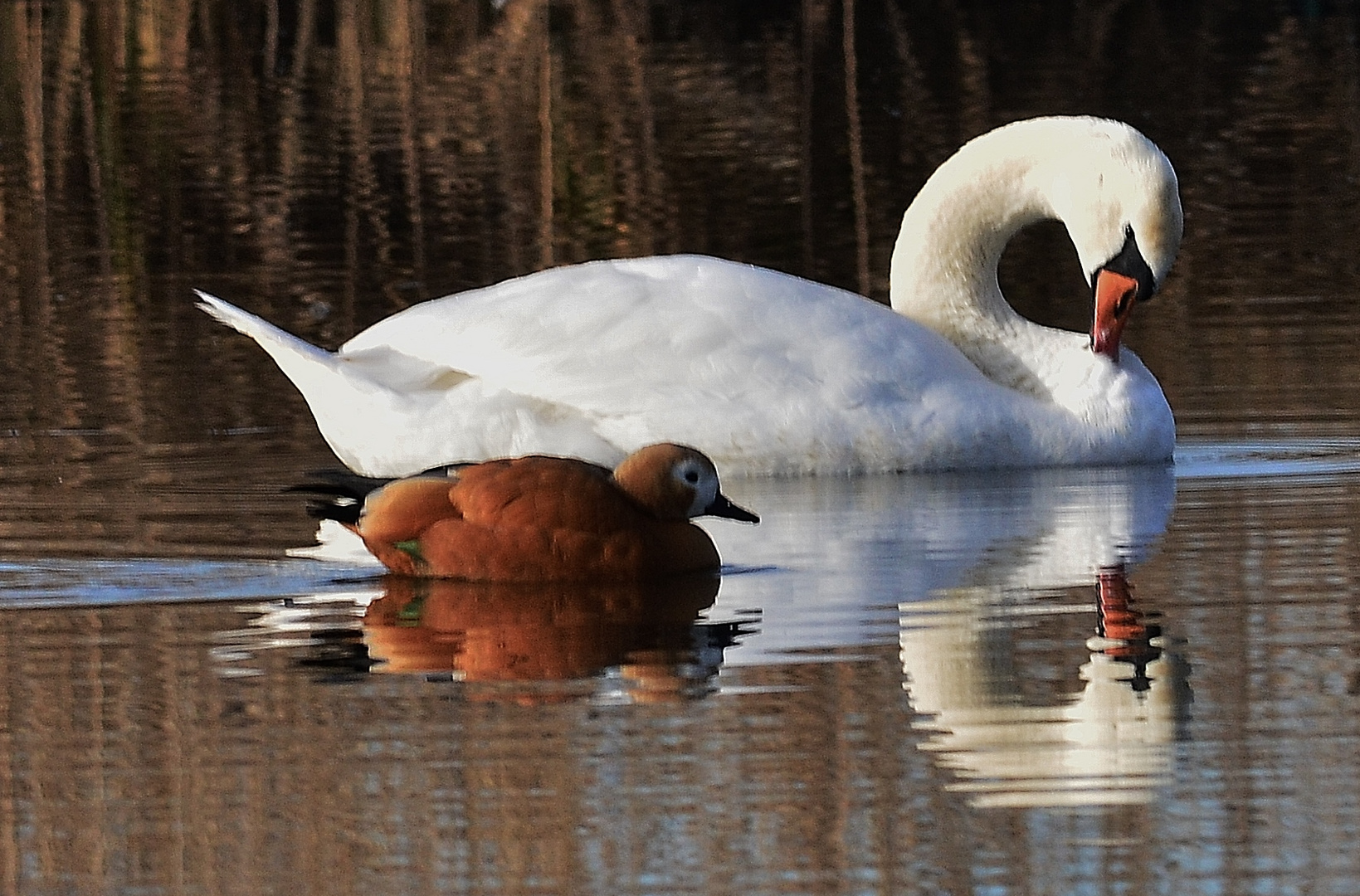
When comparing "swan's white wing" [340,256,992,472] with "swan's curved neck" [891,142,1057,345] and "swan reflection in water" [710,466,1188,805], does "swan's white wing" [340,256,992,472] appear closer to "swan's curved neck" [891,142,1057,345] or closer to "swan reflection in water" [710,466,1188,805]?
"swan reflection in water" [710,466,1188,805]

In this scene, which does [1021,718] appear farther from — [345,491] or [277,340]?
[277,340]

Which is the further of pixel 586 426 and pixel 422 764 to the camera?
pixel 586 426

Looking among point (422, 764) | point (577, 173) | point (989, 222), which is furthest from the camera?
point (577, 173)

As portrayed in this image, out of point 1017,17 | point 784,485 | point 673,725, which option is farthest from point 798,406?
point 1017,17

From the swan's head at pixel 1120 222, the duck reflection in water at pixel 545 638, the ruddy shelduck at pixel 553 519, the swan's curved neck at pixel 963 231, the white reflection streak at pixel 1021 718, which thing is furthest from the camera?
the swan's curved neck at pixel 963 231

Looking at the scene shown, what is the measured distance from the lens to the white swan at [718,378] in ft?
26.6

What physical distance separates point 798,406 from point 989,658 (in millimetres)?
2820

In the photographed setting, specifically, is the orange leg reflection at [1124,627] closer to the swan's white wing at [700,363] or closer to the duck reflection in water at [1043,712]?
the duck reflection in water at [1043,712]

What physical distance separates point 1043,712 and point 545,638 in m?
1.19

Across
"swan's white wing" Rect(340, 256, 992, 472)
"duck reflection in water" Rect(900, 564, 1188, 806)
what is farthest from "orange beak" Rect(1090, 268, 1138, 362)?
"duck reflection in water" Rect(900, 564, 1188, 806)

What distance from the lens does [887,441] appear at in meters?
8.21

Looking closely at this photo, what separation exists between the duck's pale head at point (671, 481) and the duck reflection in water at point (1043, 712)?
62cm

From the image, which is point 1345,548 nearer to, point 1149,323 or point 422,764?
point 422,764

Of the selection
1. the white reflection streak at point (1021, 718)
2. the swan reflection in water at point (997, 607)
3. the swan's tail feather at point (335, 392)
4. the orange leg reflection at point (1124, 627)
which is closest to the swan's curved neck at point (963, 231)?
the swan reflection in water at point (997, 607)
